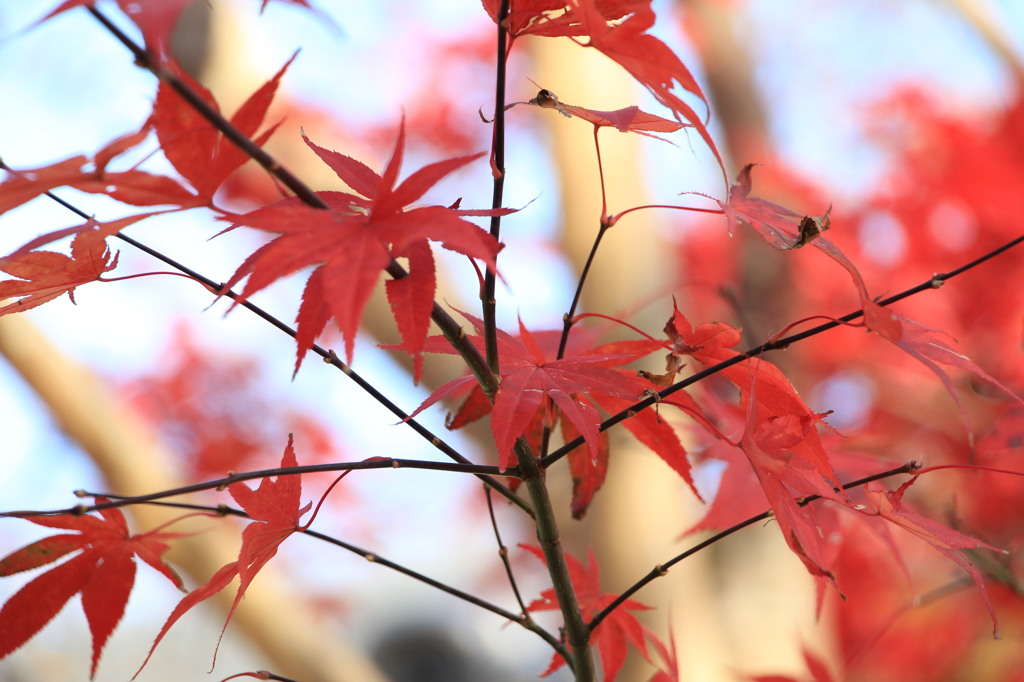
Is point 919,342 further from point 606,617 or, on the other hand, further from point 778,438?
point 606,617

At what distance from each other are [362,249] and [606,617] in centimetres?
41

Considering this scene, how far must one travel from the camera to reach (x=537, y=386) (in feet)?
1.44

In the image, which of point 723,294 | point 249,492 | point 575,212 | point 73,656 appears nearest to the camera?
point 249,492

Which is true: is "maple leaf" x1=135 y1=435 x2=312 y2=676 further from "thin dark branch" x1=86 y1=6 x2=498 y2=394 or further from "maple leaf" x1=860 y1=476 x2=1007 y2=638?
"maple leaf" x1=860 y1=476 x2=1007 y2=638

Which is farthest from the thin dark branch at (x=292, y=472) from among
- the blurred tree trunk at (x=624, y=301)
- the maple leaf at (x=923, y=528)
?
the blurred tree trunk at (x=624, y=301)

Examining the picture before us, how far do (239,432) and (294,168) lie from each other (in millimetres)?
1493

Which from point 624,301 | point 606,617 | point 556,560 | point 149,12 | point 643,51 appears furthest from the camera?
point 624,301

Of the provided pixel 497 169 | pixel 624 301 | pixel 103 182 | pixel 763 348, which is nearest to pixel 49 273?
pixel 103 182

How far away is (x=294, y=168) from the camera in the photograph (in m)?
1.72

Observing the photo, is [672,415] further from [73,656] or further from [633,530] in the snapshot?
[73,656]

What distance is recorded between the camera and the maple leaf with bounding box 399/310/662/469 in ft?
1.32

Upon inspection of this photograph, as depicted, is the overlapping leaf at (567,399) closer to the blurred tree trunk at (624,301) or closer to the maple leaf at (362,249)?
the maple leaf at (362,249)

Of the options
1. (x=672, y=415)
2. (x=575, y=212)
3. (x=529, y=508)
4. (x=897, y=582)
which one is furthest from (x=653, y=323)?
(x=529, y=508)

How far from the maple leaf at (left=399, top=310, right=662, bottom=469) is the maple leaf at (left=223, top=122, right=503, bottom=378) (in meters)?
0.06
